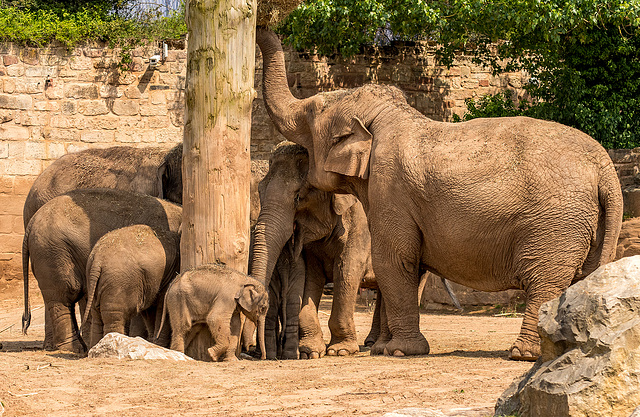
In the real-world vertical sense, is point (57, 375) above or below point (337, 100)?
below

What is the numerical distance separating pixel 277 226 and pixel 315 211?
1.67ft

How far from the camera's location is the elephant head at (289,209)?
8.90 m

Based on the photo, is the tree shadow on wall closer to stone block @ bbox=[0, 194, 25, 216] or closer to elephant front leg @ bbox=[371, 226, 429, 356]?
stone block @ bbox=[0, 194, 25, 216]

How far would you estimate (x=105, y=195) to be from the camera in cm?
949

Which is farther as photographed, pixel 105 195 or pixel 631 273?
pixel 105 195

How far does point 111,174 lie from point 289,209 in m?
2.97

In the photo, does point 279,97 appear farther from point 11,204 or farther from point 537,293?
point 11,204

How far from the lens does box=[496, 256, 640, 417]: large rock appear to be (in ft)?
13.4

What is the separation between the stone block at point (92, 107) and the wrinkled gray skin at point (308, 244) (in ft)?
24.8

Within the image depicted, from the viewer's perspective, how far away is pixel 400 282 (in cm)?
828

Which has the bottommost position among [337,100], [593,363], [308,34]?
[593,363]

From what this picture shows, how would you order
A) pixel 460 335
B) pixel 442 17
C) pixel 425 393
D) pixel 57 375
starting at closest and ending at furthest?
pixel 425 393 < pixel 57 375 < pixel 460 335 < pixel 442 17

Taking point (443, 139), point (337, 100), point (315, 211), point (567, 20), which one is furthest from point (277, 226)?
point (567, 20)

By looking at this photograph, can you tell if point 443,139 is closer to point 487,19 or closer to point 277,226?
point 277,226
